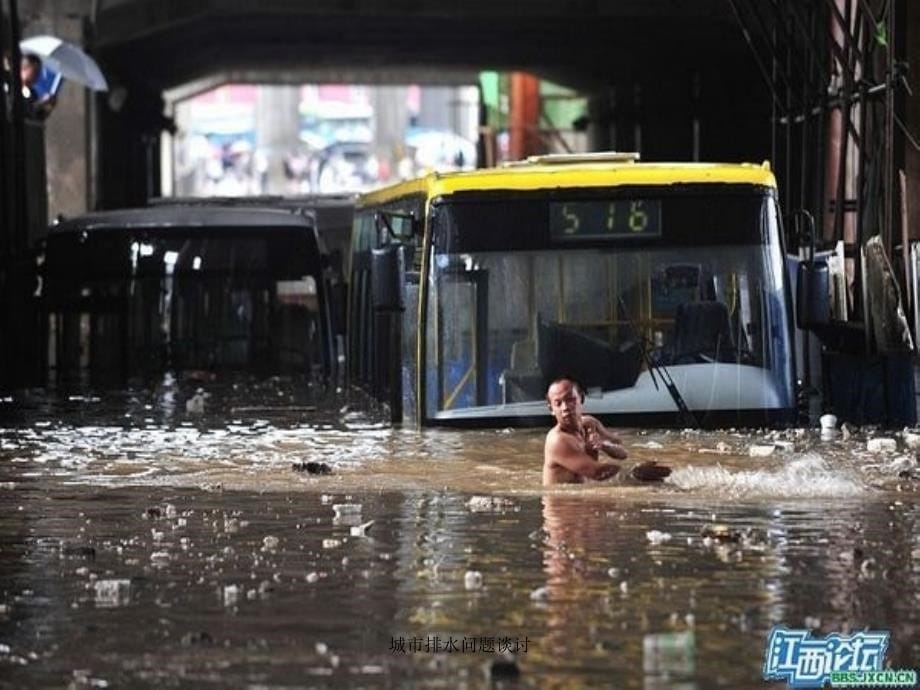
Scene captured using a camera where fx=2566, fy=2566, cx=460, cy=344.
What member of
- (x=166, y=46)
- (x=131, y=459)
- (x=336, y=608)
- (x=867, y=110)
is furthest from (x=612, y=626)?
(x=166, y=46)

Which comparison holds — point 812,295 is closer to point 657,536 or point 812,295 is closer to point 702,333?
point 702,333

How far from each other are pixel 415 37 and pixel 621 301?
2767cm

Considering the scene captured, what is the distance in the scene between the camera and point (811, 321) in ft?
60.5

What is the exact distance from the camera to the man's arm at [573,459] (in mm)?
14992

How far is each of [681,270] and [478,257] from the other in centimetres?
149

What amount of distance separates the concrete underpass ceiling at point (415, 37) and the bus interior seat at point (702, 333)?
19.4m

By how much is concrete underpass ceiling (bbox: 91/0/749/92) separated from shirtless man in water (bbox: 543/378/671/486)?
22913mm

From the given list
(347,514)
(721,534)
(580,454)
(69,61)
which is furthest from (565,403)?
(69,61)

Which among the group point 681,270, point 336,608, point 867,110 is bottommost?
point 336,608

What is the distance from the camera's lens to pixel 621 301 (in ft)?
61.1

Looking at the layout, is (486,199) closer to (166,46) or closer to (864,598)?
(864,598)

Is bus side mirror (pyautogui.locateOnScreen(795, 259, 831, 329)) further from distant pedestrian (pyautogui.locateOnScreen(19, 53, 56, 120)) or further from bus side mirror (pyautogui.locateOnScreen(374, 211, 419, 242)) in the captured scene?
distant pedestrian (pyautogui.locateOnScreen(19, 53, 56, 120))

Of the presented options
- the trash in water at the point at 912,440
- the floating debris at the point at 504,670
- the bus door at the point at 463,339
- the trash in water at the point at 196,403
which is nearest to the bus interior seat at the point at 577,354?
the bus door at the point at 463,339

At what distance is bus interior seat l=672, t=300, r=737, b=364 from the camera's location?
60.5ft
